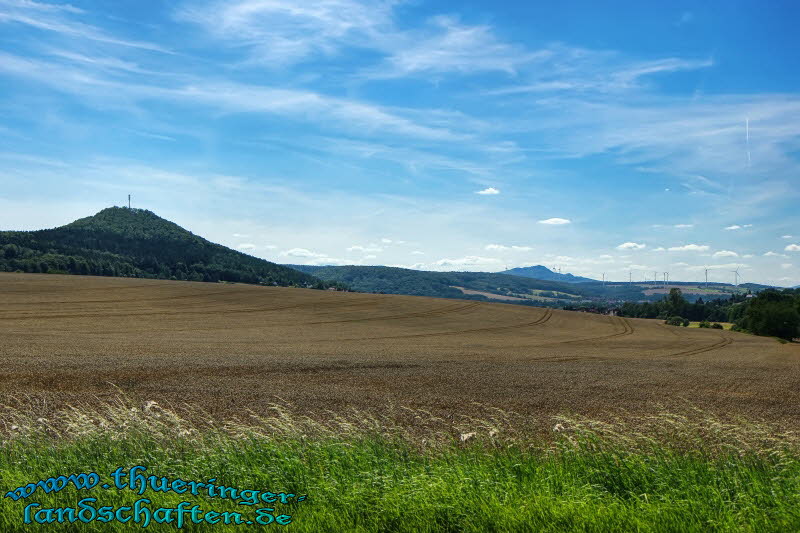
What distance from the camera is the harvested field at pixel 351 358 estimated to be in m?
25.3

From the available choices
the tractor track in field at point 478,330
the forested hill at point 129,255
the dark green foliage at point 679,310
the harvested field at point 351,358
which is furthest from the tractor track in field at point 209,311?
the dark green foliage at point 679,310

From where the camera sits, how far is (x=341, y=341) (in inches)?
2143

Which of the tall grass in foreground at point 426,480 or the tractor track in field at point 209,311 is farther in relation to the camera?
the tractor track in field at point 209,311

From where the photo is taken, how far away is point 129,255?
15150 centimetres

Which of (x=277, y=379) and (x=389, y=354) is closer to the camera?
(x=277, y=379)

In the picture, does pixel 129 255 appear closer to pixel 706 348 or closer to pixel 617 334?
pixel 617 334

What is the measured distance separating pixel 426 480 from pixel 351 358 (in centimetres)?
3211

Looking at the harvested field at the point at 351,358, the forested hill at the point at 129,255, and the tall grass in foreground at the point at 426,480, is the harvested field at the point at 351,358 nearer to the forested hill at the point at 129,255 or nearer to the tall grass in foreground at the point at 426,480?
the tall grass in foreground at the point at 426,480

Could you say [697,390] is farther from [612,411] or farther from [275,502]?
[275,502]

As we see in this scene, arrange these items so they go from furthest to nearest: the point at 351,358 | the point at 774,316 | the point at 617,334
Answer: the point at 774,316
the point at 617,334
the point at 351,358

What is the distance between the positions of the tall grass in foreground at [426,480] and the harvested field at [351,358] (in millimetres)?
10203

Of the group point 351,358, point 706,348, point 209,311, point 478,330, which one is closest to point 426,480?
point 351,358

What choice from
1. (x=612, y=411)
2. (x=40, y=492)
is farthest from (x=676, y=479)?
(x=612, y=411)

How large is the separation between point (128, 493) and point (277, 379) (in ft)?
73.7
